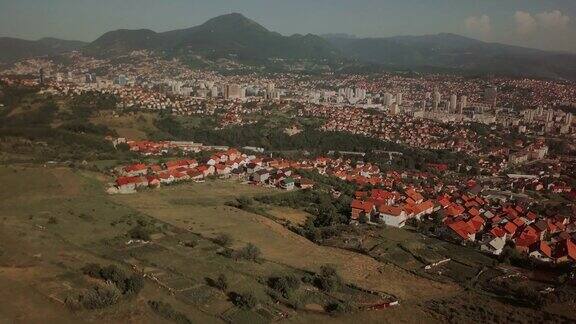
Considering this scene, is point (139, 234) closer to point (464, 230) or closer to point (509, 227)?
point (464, 230)

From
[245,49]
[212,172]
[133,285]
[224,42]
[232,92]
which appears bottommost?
[212,172]

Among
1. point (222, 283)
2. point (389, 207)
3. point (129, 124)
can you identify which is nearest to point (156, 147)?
point (129, 124)

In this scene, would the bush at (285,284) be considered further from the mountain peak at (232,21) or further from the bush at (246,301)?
the mountain peak at (232,21)

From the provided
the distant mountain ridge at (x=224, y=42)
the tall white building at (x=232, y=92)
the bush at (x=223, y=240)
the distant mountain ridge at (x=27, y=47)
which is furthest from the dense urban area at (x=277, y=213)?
the distant mountain ridge at (x=224, y=42)

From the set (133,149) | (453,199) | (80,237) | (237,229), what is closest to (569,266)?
(453,199)

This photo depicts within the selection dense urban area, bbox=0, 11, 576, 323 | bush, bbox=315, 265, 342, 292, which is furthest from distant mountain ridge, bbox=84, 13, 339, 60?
bush, bbox=315, 265, 342, 292

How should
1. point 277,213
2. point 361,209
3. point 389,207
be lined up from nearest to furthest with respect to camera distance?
point 389,207 < point 361,209 < point 277,213

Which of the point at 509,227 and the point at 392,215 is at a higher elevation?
the point at 392,215
